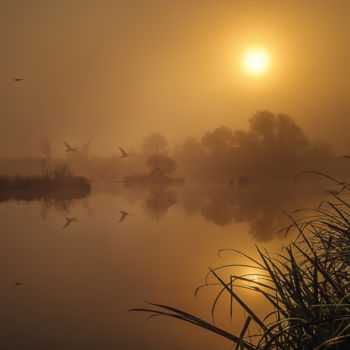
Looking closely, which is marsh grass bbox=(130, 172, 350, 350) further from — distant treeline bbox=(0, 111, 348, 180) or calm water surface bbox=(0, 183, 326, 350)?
distant treeline bbox=(0, 111, 348, 180)

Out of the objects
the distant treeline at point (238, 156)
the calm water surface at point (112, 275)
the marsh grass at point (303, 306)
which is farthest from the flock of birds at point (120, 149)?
the marsh grass at point (303, 306)

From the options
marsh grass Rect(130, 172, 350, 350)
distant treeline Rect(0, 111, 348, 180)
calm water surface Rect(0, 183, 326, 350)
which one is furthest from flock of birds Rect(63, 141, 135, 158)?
marsh grass Rect(130, 172, 350, 350)

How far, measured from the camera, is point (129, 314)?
172 cm

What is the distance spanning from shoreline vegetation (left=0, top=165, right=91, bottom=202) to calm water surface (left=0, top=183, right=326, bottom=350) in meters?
3.52

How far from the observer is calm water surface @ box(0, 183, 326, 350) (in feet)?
4.92

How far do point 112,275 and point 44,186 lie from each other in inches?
260

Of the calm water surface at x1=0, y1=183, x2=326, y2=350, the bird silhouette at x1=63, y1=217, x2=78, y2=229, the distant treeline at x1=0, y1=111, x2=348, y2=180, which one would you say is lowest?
the calm water surface at x1=0, y1=183, x2=326, y2=350

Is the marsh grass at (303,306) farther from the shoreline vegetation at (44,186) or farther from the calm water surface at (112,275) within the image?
the shoreline vegetation at (44,186)

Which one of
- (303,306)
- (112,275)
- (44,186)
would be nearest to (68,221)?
(112,275)

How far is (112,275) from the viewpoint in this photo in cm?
241

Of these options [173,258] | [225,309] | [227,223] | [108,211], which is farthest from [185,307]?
[108,211]

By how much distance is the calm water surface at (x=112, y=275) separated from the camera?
1499 mm

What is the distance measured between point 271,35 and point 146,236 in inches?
315

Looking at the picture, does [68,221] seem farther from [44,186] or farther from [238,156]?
[238,156]
